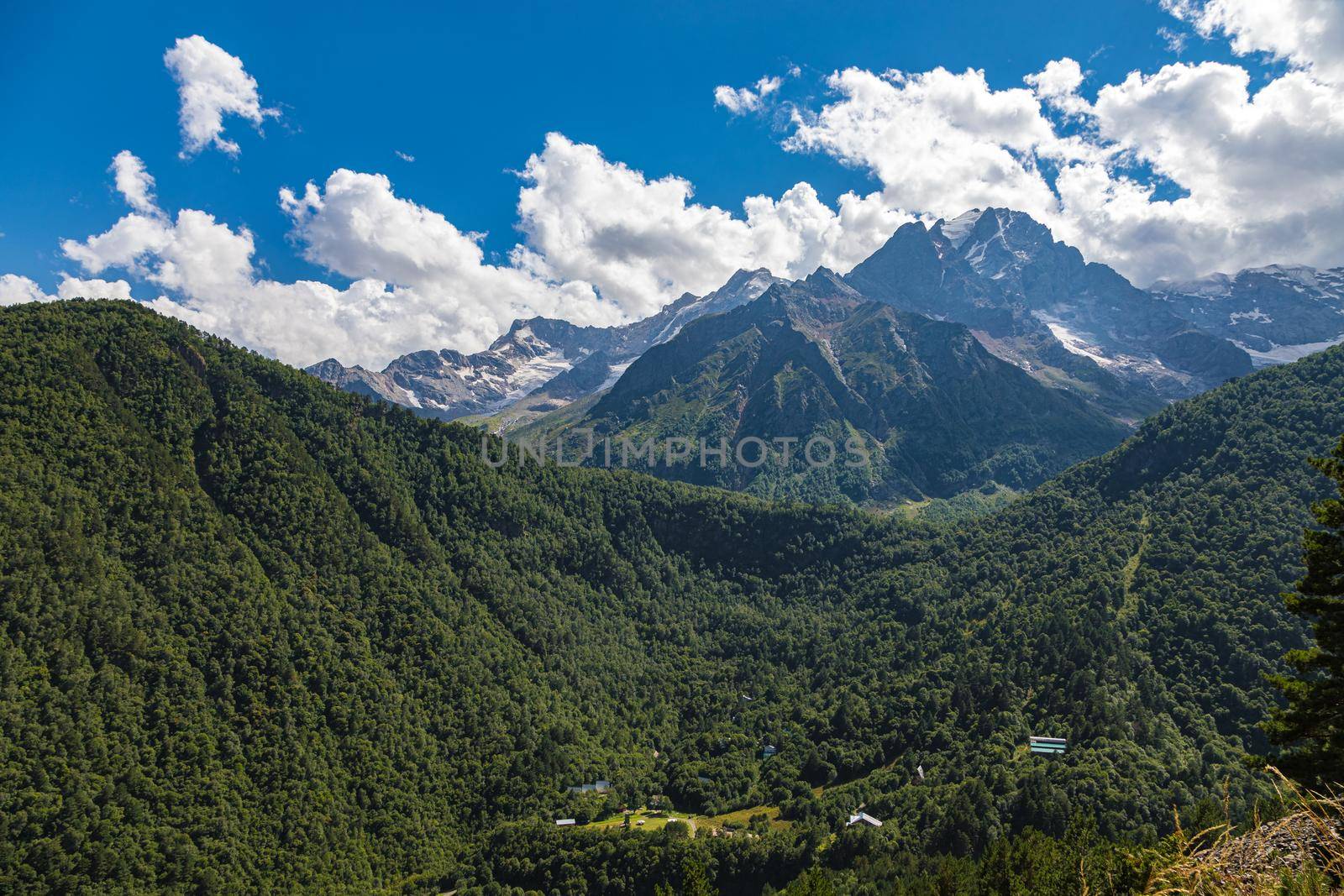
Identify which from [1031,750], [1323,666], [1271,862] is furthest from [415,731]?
[1271,862]

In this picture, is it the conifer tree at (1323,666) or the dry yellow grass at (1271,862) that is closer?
the dry yellow grass at (1271,862)

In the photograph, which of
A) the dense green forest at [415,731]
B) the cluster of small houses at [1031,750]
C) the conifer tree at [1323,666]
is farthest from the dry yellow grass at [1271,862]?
the cluster of small houses at [1031,750]

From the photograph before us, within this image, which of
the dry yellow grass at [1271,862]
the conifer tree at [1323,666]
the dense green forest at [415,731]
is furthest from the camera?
the dense green forest at [415,731]

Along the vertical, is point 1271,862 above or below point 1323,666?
above

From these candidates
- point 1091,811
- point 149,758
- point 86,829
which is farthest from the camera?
point 149,758

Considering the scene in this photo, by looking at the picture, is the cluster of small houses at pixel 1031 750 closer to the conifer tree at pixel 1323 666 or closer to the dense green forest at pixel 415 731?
the dense green forest at pixel 415 731

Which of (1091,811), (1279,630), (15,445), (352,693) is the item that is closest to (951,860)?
(1091,811)

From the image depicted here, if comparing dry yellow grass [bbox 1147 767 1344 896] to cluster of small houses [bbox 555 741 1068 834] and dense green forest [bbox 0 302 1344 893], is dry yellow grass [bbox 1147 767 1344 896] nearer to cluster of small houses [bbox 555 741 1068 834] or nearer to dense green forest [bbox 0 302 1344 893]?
dense green forest [bbox 0 302 1344 893]

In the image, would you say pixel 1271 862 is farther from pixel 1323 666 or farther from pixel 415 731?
pixel 415 731

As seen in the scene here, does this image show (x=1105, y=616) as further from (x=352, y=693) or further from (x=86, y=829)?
(x=86, y=829)

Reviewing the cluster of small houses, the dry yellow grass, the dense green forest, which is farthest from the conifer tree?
the cluster of small houses

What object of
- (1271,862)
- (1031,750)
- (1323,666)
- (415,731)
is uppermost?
(1271,862)
